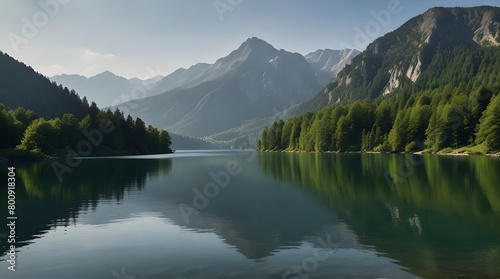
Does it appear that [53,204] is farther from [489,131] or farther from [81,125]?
[81,125]

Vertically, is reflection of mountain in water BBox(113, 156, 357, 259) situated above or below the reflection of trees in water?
below

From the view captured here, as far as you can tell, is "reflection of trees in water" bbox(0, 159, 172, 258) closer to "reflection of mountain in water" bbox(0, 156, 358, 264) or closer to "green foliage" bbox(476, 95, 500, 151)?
"reflection of mountain in water" bbox(0, 156, 358, 264)

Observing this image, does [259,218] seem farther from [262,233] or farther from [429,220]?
[429,220]

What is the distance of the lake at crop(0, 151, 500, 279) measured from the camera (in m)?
19.5

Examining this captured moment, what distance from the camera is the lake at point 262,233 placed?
63.9ft

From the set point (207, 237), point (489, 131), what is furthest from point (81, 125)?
point (207, 237)

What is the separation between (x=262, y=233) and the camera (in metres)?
27.3

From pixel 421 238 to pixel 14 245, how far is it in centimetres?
2538

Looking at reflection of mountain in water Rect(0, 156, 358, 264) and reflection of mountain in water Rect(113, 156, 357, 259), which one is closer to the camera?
reflection of mountain in water Rect(113, 156, 357, 259)

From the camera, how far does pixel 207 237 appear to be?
87.0 feet

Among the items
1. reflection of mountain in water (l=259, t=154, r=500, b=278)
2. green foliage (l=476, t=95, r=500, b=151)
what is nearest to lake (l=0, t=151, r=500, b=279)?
reflection of mountain in water (l=259, t=154, r=500, b=278)

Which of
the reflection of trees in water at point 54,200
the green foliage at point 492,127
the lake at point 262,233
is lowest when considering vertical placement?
the lake at point 262,233

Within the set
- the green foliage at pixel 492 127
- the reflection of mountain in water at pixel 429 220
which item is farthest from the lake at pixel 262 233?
the green foliage at pixel 492 127

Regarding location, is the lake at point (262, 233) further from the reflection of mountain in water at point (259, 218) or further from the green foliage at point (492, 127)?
the green foliage at point (492, 127)
